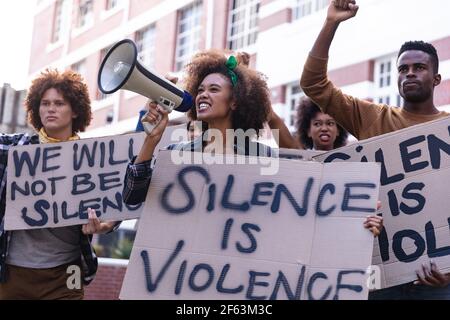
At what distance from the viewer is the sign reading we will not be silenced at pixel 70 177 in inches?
150

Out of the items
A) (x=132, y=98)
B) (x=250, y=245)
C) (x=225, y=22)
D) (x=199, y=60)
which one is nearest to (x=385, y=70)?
(x=225, y=22)

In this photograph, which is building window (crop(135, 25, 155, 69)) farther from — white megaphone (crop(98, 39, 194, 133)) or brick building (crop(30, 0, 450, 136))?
white megaphone (crop(98, 39, 194, 133))

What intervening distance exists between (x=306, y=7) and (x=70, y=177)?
35.6 ft

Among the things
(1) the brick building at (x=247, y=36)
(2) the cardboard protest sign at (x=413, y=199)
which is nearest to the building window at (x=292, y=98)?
(1) the brick building at (x=247, y=36)

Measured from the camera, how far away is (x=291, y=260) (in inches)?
115

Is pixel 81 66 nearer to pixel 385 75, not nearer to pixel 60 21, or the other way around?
pixel 60 21

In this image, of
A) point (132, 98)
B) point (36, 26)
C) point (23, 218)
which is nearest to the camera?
point (23, 218)

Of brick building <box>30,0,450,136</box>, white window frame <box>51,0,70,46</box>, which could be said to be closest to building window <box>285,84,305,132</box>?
brick building <box>30,0,450,136</box>

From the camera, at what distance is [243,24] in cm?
1582

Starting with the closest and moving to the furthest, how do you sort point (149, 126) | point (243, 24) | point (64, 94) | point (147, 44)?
1. point (149, 126)
2. point (64, 94)
3. point (243, 24)
4. point (147, 44)

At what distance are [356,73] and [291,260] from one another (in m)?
10.2

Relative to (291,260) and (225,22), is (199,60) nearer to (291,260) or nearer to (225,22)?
(291,260)

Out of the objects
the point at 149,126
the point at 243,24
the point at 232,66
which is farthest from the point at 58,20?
the point at 149,126

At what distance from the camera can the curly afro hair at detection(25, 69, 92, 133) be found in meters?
4.09
